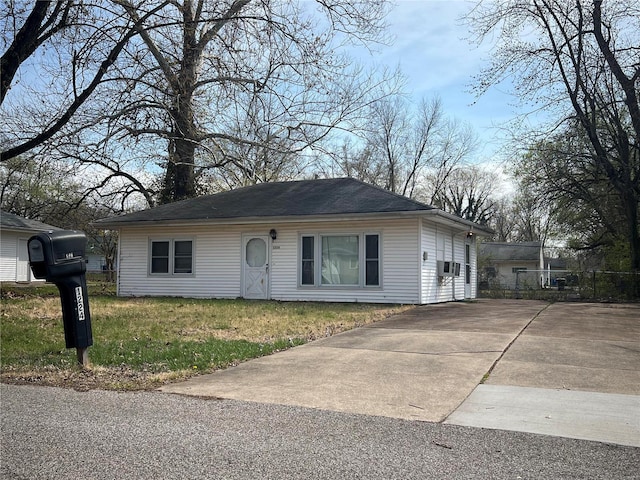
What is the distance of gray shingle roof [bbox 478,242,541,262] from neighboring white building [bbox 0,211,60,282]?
117 ft

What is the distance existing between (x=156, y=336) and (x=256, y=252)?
8.75 meters

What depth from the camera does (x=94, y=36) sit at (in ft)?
35.8

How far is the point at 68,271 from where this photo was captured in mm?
6598

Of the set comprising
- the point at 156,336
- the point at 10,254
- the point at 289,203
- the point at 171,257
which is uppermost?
the point at 289,203

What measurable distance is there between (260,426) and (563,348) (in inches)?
218

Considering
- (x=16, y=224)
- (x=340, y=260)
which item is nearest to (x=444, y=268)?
(x=340, y=260)

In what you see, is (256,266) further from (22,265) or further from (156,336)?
(22,265)

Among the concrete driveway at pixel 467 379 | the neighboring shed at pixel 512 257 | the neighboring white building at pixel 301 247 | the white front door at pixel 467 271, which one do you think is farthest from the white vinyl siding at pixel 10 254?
the neighboring shed at pixel 512 257

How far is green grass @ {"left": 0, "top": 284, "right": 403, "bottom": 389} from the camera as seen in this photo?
688 centimetres

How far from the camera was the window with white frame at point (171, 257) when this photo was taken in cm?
1930

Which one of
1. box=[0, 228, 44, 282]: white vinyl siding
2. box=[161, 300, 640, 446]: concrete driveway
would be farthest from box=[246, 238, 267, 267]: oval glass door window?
box=[0, 228, 44, 282]: white vinyl siding

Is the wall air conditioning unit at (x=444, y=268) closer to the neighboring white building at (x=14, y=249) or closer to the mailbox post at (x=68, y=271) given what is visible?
the mailbox post at (x=68, y=271)

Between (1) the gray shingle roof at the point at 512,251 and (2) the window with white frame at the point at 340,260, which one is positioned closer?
(2) the window with white frame at the point at 340,260

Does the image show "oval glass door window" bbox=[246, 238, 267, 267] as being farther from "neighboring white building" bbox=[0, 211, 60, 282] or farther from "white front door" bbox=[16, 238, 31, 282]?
"white front door" bbox=[16, 238, 31, 282]
